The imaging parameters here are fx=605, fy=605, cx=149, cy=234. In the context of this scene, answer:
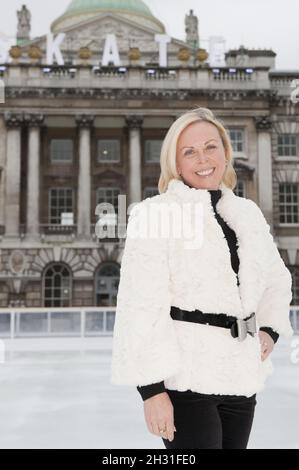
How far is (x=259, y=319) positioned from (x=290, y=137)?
1326 inches

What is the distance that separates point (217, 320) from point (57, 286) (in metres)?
29.8

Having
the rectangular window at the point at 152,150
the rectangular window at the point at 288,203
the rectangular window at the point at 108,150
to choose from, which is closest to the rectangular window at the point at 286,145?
the rectangular window at the point at 288,203

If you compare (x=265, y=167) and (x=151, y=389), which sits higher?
(x=265, y=167)

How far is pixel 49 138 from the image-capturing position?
35.0 metres

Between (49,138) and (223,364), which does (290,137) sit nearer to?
(49,138)

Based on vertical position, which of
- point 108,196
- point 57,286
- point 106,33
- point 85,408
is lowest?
point 85,408

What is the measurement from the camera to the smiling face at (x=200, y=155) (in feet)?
9.16

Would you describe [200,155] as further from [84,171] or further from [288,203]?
[288,203]

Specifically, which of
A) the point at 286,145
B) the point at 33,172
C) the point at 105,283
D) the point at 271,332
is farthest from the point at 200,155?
the point at 286,145

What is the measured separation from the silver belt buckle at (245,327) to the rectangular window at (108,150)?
3276 cm

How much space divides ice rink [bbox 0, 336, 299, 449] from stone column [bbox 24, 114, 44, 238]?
18533 mm

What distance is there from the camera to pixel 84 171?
33.6 metres

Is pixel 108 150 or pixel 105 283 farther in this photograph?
pixel 108 150

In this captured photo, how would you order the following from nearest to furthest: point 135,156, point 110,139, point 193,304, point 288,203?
point 193,304 < point 135,156 < point 288,203 < point 110,139
